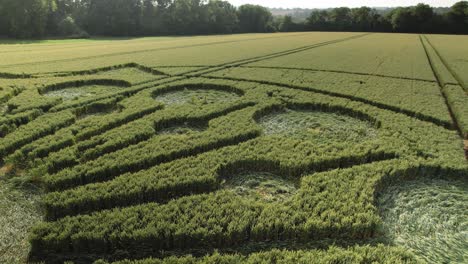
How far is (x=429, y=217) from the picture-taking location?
412 inches

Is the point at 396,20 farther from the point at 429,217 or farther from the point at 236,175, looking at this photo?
the point at 236,175

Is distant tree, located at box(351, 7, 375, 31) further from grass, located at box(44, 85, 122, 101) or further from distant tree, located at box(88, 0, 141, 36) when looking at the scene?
grass, located at box(44, 85, 122, 101)

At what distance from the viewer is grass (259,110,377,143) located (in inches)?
645

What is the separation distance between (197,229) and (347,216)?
4356 millimetres

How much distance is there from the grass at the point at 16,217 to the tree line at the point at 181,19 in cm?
8261

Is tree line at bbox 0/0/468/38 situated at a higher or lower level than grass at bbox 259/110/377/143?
higher

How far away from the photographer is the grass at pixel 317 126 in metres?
16.4

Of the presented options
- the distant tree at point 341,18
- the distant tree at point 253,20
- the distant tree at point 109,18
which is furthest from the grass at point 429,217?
the distant tree at point 253,20

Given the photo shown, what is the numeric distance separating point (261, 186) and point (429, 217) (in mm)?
5466

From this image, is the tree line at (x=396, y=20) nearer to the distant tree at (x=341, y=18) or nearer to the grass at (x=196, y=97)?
the distant tree at (x=341, y=18)

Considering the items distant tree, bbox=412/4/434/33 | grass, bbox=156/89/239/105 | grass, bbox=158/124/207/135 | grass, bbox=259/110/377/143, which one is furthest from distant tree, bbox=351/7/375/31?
grass, bbox=158/124/207/135

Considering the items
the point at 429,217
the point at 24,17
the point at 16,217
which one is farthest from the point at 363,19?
the point at 16,217

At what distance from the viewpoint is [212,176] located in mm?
11938

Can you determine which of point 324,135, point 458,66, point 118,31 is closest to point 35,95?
point 324,135
